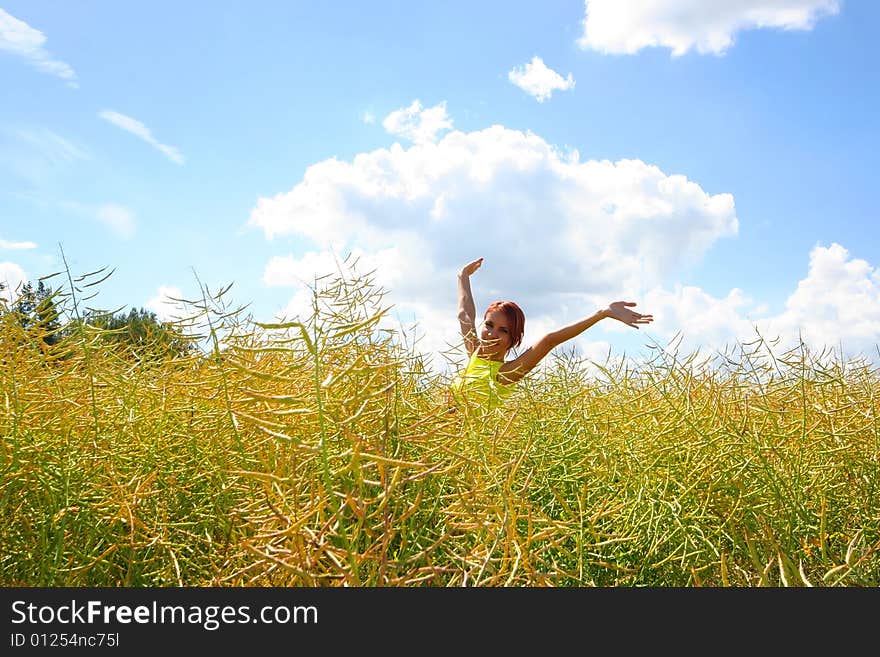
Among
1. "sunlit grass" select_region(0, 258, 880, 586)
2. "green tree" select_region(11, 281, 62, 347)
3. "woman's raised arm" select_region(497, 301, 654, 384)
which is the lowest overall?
"sunlit grass" select_region(0, 258, 880, 586)

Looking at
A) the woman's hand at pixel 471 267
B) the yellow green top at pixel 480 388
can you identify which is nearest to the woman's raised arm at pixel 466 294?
the woman's hand at pixel 471 267

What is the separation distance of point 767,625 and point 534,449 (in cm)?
41

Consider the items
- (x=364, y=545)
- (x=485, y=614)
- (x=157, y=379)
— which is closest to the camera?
(x=485, y=614)

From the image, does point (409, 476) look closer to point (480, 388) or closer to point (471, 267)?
point (480, 388)

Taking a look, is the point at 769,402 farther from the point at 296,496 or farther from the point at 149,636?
the point at 149,636

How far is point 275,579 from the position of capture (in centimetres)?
70

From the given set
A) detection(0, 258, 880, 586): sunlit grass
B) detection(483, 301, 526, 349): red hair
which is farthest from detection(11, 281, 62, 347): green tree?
detection(483, 301, 526, 349): red hair

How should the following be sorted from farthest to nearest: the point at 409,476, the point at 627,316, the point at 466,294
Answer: the point at 466,294 → the point at 627,316 → the point at 409,476

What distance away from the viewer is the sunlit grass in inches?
29.2

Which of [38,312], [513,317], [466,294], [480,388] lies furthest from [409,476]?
[466,294]

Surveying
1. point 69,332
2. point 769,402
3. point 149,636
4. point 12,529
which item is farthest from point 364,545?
point 769,402

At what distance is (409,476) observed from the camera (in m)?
0.72

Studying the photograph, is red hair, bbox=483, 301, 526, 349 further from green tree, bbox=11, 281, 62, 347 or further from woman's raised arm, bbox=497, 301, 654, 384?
green tree, bbox=11, 281, 62, 347

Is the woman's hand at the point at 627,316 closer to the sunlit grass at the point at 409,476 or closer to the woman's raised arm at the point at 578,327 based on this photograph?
the woman's raised arm at the point at 578,327
